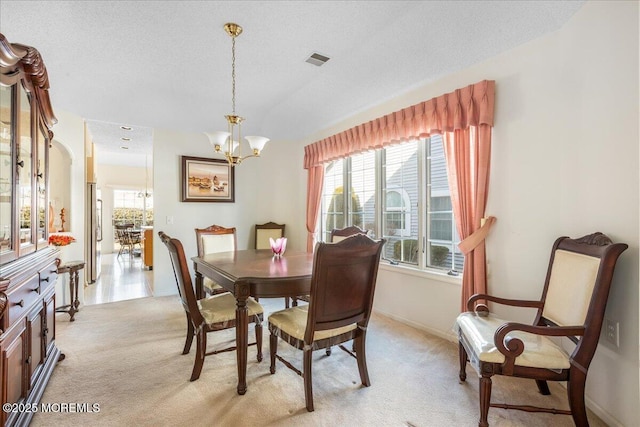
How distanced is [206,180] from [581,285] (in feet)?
14.5

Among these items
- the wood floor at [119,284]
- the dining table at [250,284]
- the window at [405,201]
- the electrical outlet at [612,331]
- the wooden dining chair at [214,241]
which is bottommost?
the wood floor at [119,284]

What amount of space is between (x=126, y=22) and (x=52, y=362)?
2.50 m

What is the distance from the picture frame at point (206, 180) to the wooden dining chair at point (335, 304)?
120 inches

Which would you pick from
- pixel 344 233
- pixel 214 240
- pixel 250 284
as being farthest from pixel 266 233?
pixel 250 284

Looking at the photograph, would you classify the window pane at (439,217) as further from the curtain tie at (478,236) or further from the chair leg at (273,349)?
the chair leg at (273,349)

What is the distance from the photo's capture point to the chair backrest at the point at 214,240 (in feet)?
10.8

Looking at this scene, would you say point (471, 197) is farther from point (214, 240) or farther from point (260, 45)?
point (214, 240)

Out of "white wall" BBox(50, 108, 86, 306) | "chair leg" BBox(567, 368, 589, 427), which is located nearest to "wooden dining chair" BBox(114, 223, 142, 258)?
"white wall" BBox(50, 108, 86, 306)

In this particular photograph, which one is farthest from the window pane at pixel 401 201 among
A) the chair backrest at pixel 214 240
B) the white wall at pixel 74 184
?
the white wall at pixel 74 184

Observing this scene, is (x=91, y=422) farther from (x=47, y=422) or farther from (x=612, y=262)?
(x=612, y=262)

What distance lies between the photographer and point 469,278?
244cm

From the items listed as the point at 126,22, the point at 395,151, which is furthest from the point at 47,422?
the point at 395,151

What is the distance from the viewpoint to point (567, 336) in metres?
1.50

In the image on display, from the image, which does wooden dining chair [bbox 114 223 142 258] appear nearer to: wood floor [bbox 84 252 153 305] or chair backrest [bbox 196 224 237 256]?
wood floor [bbox 84 252 153 305]
